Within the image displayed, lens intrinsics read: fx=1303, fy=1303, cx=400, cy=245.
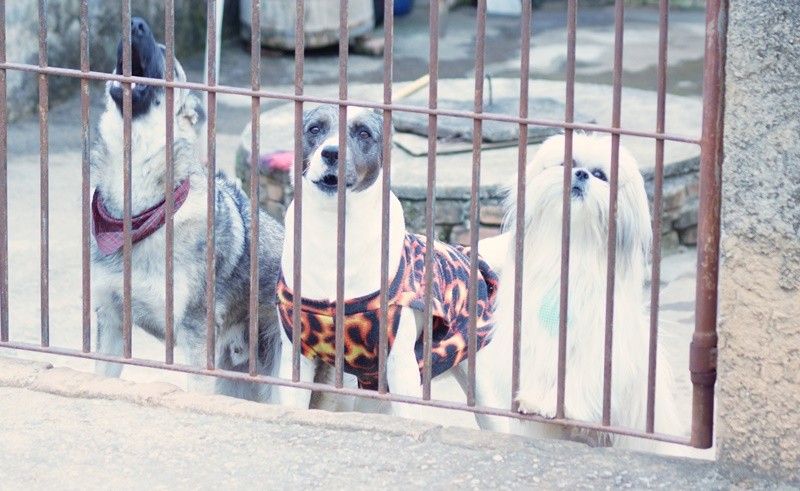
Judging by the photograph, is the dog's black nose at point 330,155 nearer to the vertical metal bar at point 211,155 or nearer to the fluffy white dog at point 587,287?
the vertical metal bar at point 211,155

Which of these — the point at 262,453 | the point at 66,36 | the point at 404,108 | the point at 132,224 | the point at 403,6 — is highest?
the point at 403,6

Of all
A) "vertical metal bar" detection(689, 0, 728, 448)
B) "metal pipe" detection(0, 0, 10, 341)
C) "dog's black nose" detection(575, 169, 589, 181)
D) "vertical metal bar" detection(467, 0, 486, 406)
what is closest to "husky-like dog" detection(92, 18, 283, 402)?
"metal pipe" detection(0, 0, 10, 341)

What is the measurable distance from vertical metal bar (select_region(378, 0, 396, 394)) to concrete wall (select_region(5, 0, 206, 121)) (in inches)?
235

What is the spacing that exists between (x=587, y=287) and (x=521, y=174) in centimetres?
59

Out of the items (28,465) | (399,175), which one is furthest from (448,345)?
(399,175)

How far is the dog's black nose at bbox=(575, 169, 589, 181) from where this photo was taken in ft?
11.5

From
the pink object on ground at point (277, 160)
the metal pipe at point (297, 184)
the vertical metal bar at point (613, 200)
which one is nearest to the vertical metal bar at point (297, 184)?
the metal pipe at point (297, 184)

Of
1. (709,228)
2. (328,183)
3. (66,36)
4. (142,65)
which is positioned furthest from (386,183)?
(66,36)

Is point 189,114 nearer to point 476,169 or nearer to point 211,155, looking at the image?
point 211,155

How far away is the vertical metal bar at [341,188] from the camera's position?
3156 mm

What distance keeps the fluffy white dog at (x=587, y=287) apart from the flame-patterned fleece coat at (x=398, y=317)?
30 centimetres

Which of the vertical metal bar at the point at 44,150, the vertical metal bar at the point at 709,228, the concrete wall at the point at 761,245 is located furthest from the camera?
the vertical metal bar at the point at 44,150

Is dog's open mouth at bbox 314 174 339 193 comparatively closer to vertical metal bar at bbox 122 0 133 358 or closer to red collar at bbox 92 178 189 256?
vertical metal bar at bbox 122 0 133 358

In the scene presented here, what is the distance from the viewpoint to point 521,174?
10.2ft
